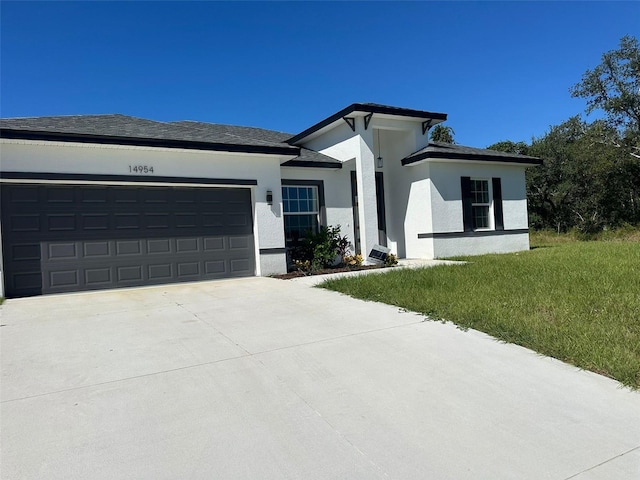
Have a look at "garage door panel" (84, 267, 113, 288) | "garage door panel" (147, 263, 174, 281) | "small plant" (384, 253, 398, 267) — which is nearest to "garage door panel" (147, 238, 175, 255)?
"garage door panel" (147, 263, 174, 281)

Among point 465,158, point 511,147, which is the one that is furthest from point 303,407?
A: point 511,147

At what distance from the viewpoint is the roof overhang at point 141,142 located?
752 centimetres

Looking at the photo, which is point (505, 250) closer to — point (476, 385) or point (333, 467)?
point (476, 385)

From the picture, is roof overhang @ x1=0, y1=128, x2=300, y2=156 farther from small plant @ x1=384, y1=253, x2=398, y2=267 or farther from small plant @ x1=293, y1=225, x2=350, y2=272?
small plant @ x1=384, y1=253, x2=398, y2=267

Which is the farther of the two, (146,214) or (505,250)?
(505,250)

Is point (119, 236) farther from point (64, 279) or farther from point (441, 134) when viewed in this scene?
point (441, 134)

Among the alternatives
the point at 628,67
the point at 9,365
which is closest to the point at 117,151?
the point at 9,365

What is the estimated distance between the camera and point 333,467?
7.40ft

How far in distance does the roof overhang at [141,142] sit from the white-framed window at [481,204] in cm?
718

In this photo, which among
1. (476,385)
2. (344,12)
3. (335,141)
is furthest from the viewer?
(335,141)

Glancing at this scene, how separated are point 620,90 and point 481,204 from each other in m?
18.0

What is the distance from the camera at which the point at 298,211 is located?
12023 mm

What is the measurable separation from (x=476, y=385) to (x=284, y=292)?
4846 mm

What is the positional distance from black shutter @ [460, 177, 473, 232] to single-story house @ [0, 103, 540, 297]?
0.12 feet
